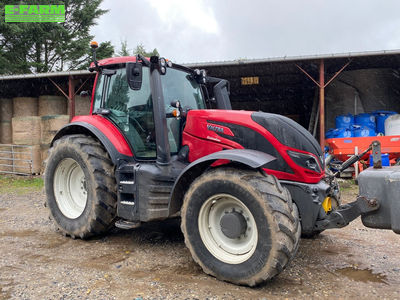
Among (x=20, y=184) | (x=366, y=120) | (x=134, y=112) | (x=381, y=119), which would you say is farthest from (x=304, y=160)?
(x=20, y=184)

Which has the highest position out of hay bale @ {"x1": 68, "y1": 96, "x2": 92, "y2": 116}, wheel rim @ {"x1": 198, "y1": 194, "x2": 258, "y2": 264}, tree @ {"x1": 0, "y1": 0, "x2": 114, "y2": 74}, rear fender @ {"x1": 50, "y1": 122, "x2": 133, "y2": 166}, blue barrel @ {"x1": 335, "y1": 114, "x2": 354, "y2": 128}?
tree @ {"x1": 0, "y1": 0, "x2": 114, "y2": 74}

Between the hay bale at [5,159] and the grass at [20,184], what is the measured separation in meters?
0.44

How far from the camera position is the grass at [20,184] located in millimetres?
8703

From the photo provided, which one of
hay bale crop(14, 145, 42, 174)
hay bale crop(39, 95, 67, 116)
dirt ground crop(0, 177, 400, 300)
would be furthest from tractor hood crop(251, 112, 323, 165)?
hay bale crop(39, 95, 67, 116)

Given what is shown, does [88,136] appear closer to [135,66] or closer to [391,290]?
[135,66]

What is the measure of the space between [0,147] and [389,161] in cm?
1087

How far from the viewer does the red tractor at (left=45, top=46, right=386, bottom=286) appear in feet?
9.66

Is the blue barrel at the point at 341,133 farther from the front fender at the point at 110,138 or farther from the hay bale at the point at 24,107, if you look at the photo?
the hay bale at the point at 24,107

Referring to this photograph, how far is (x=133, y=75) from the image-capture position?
3545 mm

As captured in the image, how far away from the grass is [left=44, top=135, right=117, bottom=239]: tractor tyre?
4339 millimetres

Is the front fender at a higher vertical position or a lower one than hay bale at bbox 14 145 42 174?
higher

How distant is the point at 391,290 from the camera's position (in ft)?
9.73

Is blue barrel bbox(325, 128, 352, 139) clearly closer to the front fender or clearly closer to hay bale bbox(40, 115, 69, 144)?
the front fender

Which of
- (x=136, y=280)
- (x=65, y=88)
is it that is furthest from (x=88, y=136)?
(x=65, y=88)
